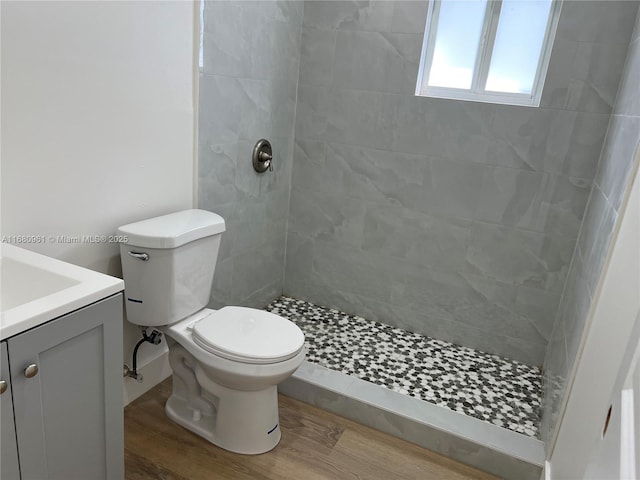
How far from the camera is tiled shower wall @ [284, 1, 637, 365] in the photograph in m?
2.21

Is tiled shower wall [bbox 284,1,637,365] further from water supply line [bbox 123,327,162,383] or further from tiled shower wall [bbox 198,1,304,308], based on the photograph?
water supply line [bbox 123,327,162,383]

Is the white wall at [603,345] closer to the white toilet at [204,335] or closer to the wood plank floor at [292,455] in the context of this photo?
the wood plank floor at [292,455]

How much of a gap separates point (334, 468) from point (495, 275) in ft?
4.34

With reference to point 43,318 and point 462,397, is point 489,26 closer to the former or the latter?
point 462,397

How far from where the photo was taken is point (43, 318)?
105 cm

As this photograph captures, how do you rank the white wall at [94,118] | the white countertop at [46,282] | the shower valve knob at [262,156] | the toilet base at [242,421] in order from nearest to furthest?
the white countertop at [46,282] → the white wall at [94,118] → the toilet base at [242,421] → the shower valve knob at [262,156]

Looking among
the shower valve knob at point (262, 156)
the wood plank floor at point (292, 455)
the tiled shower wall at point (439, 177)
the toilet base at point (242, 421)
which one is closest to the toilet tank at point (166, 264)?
the toilet base at point (242, 421)

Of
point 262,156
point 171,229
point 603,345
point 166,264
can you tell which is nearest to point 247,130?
point 262,156

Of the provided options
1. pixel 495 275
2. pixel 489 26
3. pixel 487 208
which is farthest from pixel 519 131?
pixel 495 275

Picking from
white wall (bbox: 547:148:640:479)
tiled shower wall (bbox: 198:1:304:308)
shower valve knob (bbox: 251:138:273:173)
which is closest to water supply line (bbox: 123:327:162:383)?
tiled shower wall (bbox: 198:1:304:308)

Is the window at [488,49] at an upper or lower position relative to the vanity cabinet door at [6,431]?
upper

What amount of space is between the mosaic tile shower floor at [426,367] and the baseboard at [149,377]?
0.72 metres

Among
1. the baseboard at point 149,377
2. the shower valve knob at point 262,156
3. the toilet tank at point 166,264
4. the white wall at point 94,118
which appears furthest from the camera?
the shower valve knob at point 262,156

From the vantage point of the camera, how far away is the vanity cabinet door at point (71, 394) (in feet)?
3.46
